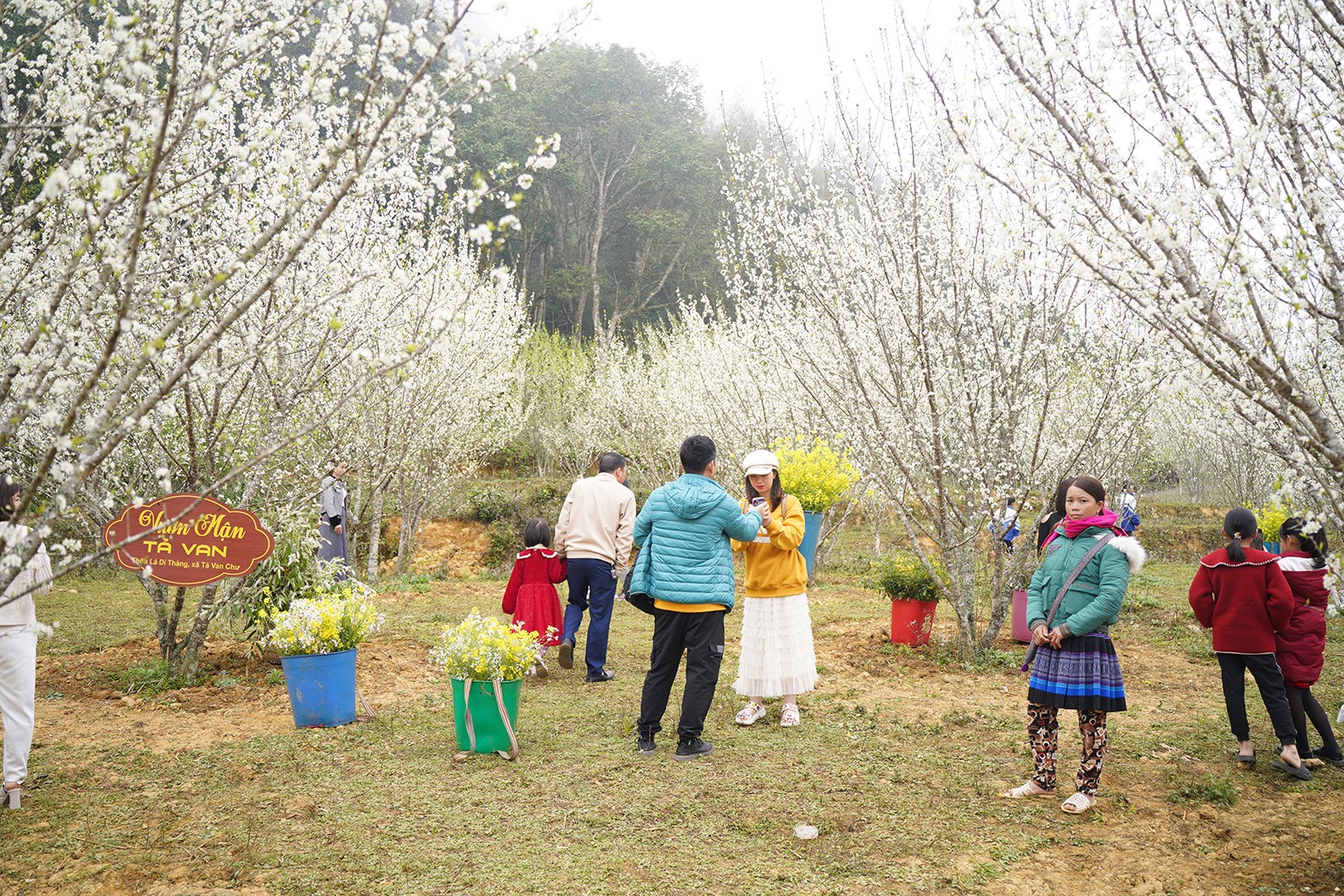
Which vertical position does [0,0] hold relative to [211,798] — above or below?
above

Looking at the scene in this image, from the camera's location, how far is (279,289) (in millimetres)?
6500

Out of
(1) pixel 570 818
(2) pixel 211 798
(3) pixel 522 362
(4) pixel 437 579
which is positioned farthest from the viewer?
(3) pixel 522 362

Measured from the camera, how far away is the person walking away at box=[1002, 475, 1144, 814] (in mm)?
3902

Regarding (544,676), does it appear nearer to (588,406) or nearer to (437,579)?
(437,579)

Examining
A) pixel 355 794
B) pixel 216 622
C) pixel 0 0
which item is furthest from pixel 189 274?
pixel 216 622

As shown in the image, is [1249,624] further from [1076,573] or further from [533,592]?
[533,592]

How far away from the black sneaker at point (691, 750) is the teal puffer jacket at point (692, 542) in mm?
808

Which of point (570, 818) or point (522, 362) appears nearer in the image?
point (570, 818)

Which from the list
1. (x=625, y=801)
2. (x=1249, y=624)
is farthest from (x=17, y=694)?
(x=1249, y=624)

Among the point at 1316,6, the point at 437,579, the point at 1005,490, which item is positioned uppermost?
the point at 1316,6

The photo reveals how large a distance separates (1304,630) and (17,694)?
6727mm

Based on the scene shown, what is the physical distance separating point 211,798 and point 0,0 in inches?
140

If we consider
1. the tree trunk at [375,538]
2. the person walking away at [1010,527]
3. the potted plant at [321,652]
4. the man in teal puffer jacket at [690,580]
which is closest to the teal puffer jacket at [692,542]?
the man in teal puffer jacket at [690,580]

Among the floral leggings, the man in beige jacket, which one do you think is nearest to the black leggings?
the floral leggings
